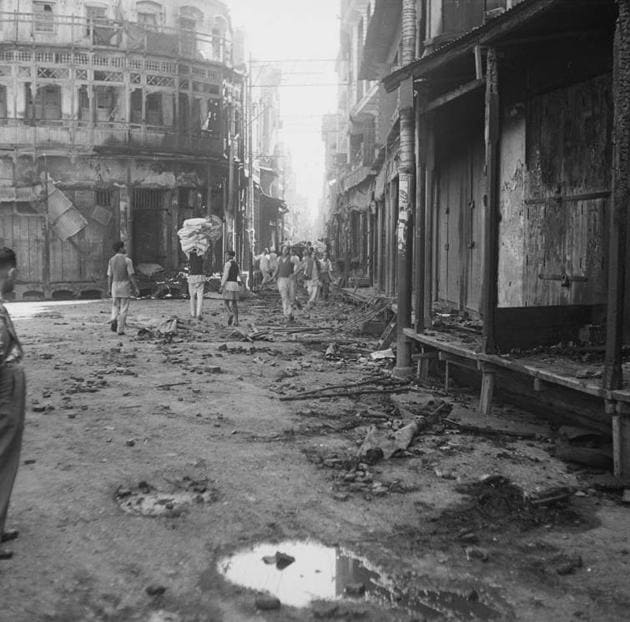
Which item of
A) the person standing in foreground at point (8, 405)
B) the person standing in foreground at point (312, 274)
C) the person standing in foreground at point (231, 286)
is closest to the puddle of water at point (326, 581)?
the person standing in foreground at point (8, 405)

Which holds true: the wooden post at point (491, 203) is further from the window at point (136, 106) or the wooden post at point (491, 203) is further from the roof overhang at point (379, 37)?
the window at point (136, 106)

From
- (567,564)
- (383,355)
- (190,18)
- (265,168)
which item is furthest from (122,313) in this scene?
(265,168)

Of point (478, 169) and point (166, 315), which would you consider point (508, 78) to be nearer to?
point (478, 169)

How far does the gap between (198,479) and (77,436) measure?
1.93m

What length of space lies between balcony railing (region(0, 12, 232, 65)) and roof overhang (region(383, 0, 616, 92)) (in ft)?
74.6

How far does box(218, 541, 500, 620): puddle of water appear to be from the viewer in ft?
12.2

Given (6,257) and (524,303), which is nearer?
(6,257)

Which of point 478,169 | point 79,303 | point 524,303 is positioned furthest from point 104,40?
point 524,303

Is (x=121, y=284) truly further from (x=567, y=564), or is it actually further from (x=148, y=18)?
(x=148, y=18)

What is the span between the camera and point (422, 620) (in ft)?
11.6

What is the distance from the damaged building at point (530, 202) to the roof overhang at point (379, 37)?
6.64m

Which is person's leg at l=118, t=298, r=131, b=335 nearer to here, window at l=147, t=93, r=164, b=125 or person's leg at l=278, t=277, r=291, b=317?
person's leg at l=278, t=277, r=291, b=317

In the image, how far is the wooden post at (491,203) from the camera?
754 cm

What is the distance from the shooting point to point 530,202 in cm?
998
